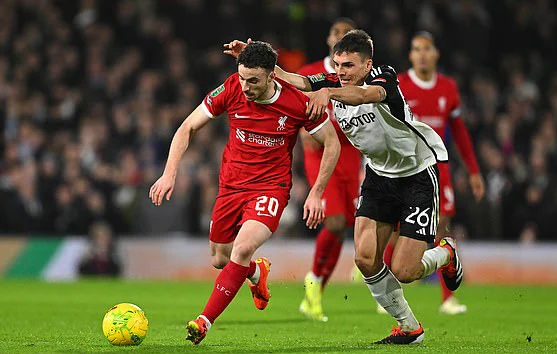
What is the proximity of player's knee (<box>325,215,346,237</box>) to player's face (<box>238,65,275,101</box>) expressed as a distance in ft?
9.72

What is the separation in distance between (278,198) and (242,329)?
5.28ft

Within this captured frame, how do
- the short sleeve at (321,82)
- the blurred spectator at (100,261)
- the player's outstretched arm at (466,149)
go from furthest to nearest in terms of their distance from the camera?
the blurred spectator at (100,261) → the player's outstretched arm at (466,149) → the short sleeve at (321,82)

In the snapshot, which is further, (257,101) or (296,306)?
(296,306)

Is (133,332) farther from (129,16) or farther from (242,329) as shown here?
(129,16)

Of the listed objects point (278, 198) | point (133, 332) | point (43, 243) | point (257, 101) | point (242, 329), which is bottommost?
point (43, 243)

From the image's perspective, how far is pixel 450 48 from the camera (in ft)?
69.4

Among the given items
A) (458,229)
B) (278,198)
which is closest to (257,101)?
(278,198)

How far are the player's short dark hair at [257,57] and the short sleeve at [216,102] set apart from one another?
1.28 feet

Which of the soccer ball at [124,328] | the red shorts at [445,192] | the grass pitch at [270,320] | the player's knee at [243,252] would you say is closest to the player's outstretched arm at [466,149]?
the red shorts at [445,192]

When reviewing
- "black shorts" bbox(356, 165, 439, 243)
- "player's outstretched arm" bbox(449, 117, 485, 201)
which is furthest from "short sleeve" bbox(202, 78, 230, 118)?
"player's outstretched arm" bbox(449, 117, 485, 201)

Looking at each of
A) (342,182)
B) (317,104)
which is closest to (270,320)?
(342,182)

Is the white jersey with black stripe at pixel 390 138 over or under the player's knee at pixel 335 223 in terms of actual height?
over

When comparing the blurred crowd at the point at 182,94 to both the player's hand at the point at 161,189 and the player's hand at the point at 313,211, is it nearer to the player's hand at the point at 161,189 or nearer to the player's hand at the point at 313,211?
the player's hand at the point at 313,211

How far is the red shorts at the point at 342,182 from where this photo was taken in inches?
439
